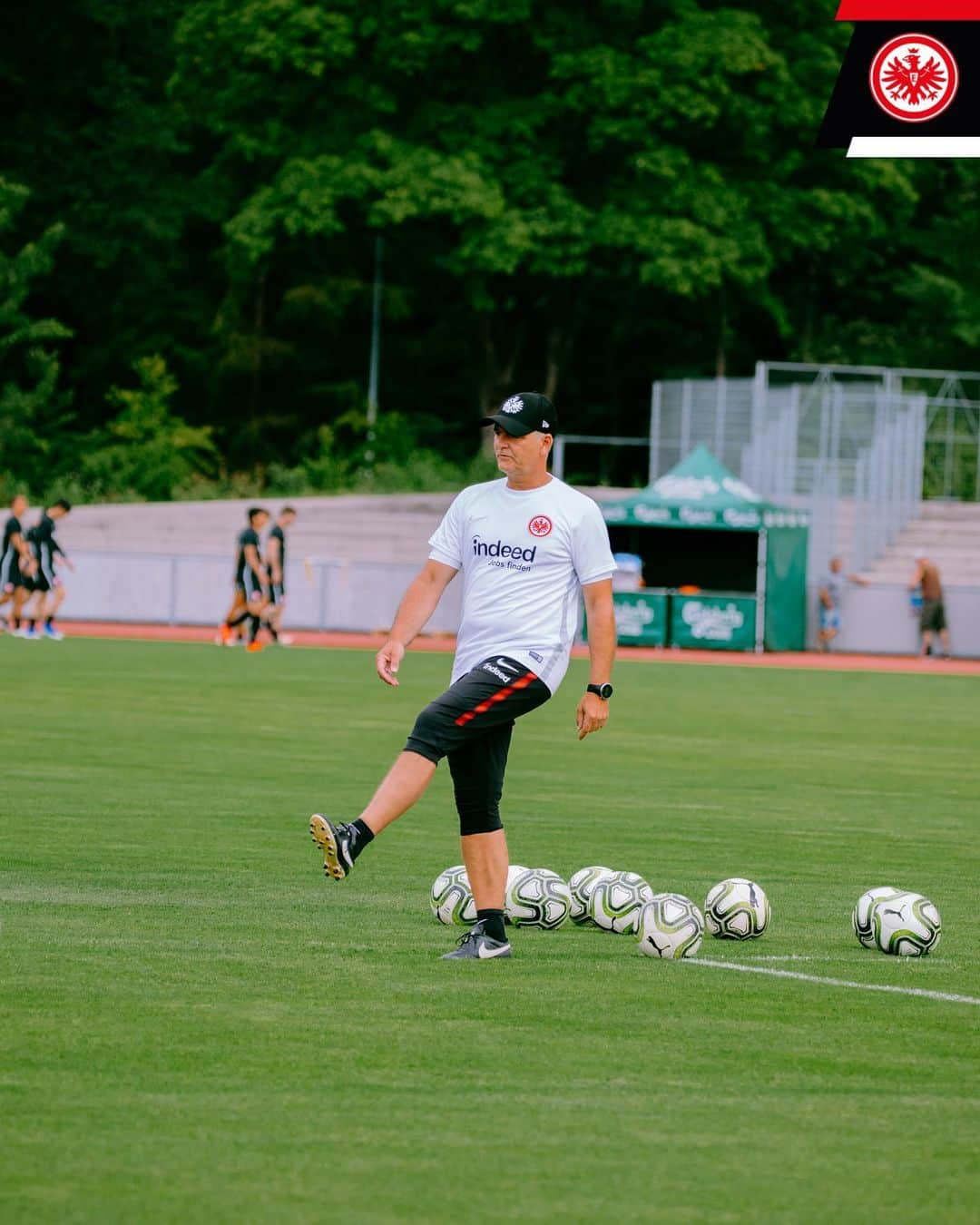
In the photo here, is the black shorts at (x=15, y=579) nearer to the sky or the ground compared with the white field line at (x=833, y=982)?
nearer to the sky

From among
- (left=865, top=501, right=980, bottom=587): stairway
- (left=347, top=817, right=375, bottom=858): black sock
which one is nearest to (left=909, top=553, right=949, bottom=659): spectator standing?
(left=865, top=501, right=980, bottom=587): stairway

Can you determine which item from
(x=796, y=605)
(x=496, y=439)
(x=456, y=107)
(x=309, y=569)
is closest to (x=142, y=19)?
(x=456, y=107)

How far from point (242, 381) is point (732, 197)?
13688 millimetres

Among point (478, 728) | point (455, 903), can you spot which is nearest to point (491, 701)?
point (478, 728)

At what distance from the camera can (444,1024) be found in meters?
6.98

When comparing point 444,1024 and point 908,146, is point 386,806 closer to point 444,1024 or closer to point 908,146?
point 444,1024

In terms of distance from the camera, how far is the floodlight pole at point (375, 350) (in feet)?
174

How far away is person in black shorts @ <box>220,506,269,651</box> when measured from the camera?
3306 cm

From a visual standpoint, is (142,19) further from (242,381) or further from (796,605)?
(796,605)

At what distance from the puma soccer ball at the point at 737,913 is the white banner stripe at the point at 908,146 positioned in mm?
5281

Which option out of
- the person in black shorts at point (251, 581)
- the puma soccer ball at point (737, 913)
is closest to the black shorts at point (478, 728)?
the puma soccer ball at point (737, 913)

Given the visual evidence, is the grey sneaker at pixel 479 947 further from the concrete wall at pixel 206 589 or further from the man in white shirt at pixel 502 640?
the concrete wall at pixel 206 589

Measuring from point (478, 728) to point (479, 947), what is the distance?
0.82 metres

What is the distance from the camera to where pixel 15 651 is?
1235 inches
